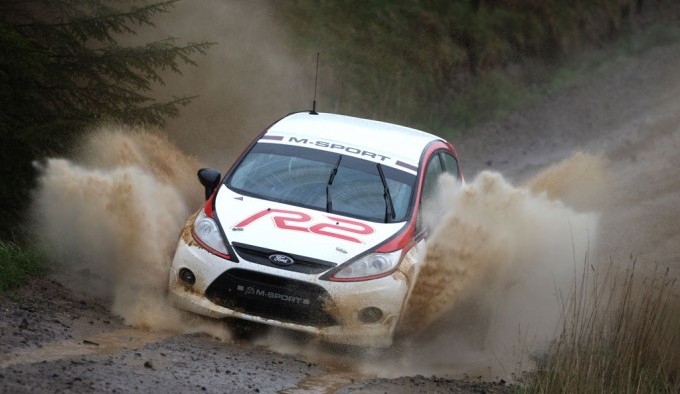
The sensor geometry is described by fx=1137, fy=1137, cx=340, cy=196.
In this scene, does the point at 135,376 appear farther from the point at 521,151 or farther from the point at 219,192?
the point at 521,151

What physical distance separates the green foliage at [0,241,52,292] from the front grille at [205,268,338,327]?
2.17m

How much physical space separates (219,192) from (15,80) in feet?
14.4

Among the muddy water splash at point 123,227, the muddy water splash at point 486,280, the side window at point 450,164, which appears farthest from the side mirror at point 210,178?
the side window at point 450,164

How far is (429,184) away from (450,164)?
1080 millimetres

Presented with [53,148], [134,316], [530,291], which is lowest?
[134,316]

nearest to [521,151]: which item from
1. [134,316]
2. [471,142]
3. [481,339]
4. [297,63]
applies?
[471,142]

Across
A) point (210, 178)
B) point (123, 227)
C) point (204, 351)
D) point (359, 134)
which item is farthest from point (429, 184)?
point (204, 351)

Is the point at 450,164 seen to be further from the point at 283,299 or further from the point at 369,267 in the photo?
the point at 283,299

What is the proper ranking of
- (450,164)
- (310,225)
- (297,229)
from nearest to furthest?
(297,229) < (310,225) < (450,164)

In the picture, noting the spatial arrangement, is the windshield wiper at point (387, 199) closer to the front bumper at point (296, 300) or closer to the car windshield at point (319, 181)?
the car windshield at point (319, 181)

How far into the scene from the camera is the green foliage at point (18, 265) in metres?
9.80

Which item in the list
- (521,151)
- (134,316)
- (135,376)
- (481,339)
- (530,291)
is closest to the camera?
(135,376)

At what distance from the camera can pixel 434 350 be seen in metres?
9.58

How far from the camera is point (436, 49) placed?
25.1 metres
